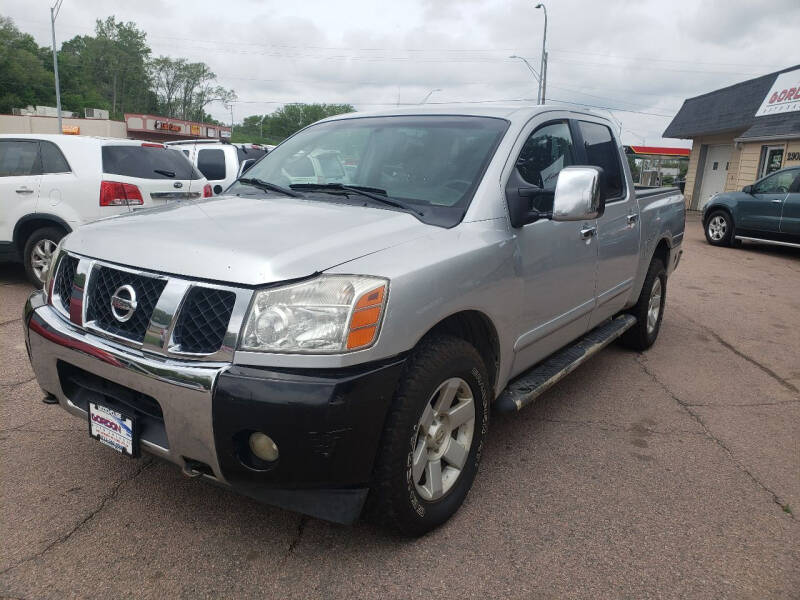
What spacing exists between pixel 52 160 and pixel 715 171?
75.4 feet

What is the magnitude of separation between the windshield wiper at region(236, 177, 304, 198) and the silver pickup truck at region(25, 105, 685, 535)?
2cm

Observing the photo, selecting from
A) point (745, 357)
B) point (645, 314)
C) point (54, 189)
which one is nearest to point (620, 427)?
point (645, 314)

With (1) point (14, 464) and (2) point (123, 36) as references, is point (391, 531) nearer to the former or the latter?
(1) point (14, 464)

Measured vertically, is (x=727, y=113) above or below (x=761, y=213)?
above

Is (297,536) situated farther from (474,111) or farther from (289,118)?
(289,118)

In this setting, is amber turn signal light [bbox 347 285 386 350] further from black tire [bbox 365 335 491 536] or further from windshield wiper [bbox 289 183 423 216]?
windshield wiper [bbox 289 183 423 216]

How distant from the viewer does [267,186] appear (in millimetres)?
3447

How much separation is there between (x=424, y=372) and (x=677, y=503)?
5.03ft

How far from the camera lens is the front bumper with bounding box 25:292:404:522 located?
2.03m

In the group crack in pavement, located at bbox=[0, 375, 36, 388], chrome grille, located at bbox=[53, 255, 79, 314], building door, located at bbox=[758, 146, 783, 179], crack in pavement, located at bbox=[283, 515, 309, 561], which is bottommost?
crack in pavement, located at bbox=[0, 375, 36, 388]

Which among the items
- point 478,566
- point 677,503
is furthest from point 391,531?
point 677,503

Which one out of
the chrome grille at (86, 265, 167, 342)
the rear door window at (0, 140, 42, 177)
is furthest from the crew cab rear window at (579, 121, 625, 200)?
the rear door window at (0, 140, 42, 177)

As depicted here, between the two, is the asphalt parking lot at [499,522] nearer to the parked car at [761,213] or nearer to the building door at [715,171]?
the parked car at [761,213]

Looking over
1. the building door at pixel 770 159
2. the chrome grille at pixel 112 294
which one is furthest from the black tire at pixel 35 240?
the building door at pixel 770 159
